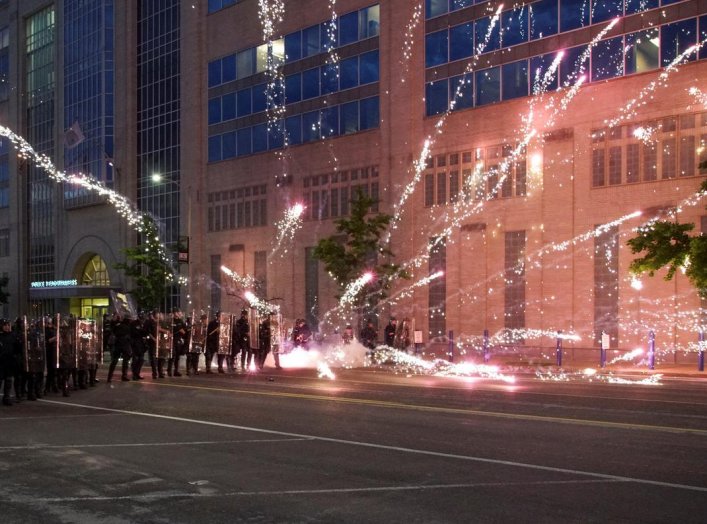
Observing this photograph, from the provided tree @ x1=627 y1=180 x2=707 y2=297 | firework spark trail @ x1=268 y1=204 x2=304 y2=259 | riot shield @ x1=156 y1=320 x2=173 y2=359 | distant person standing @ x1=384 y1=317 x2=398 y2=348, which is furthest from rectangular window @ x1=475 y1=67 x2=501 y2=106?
riot shield @ x1=156 y1=320 x2=173 y2=359

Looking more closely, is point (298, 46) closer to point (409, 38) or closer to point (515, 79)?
point (409, 38)

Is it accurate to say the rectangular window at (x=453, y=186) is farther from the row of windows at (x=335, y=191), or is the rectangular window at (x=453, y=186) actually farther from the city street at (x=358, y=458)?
the city street at (x=358, y=458)

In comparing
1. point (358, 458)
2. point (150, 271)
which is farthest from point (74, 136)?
point (358, 458)

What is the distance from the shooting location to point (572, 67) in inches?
1330

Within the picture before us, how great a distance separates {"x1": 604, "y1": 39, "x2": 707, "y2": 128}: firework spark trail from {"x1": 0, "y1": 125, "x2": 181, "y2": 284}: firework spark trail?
26294mm

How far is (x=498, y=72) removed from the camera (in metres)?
36.1

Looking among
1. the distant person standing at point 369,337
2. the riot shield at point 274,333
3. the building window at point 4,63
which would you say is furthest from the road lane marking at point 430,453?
the building window at point 4,63

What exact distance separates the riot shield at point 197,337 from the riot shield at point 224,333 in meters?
0.48

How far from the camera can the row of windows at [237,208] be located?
46938mm

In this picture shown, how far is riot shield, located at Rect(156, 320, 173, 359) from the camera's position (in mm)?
22688

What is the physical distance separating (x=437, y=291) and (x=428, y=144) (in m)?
6.55

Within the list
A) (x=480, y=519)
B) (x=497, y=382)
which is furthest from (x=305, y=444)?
(x=497, y=382)

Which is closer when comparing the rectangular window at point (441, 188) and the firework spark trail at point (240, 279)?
the rectangular window at point (441, 188)

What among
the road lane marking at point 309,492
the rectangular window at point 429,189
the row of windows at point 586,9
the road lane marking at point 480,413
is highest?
the row of windows at point 586,9
